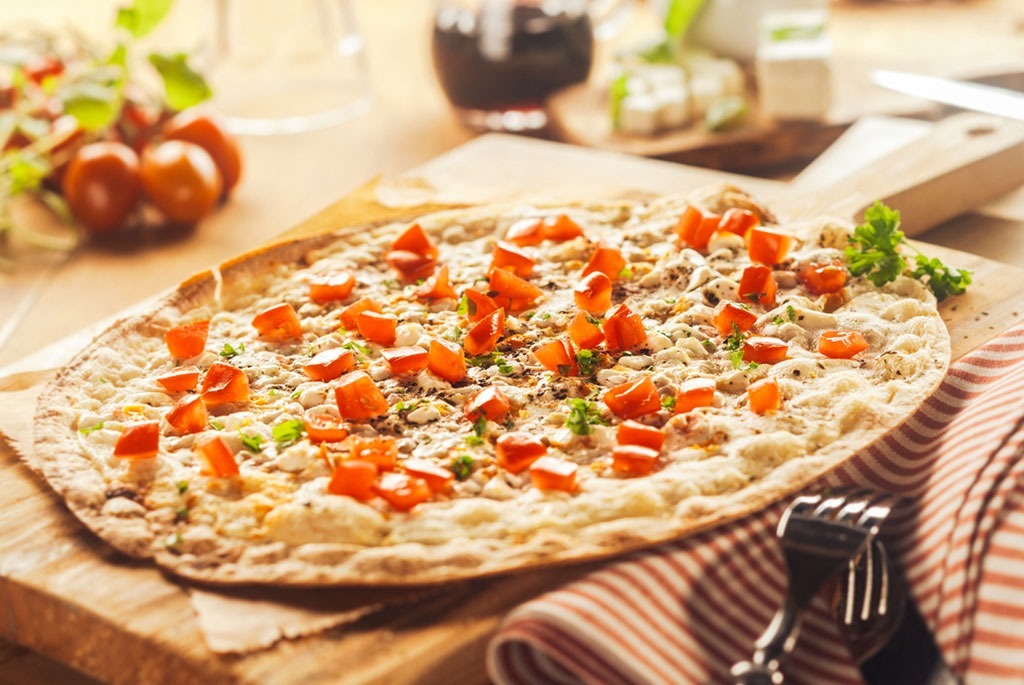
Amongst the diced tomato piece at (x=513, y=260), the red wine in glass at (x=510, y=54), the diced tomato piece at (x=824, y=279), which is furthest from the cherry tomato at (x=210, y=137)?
the diced tomato piece at (x=824, y=279)

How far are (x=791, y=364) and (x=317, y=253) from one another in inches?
63.3

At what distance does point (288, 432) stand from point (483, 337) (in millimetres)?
623

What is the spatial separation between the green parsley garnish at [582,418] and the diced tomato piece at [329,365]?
635 mm

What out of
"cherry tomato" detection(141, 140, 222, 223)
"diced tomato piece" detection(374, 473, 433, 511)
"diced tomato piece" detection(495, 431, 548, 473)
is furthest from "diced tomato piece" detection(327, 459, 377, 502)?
"cherry tomato" detection(141, 140, 222, 223)

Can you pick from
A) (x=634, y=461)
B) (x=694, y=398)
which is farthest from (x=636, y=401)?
(x=634, y=461)

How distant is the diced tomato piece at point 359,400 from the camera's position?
10.4ft

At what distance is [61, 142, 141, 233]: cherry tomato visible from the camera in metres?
5.73

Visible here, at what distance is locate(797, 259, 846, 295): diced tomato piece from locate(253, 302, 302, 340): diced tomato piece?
146cm

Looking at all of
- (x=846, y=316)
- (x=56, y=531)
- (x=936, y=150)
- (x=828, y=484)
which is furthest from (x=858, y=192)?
(x=56, y=531)

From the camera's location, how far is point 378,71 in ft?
26.6

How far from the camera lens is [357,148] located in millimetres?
6723

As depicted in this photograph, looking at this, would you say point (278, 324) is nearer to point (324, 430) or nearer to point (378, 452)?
point (324, 430)

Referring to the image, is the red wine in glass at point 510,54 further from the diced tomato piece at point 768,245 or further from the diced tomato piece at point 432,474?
the diced tomato piece at point 432,474

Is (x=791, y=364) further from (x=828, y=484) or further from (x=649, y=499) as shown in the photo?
(x=649, y=499)
